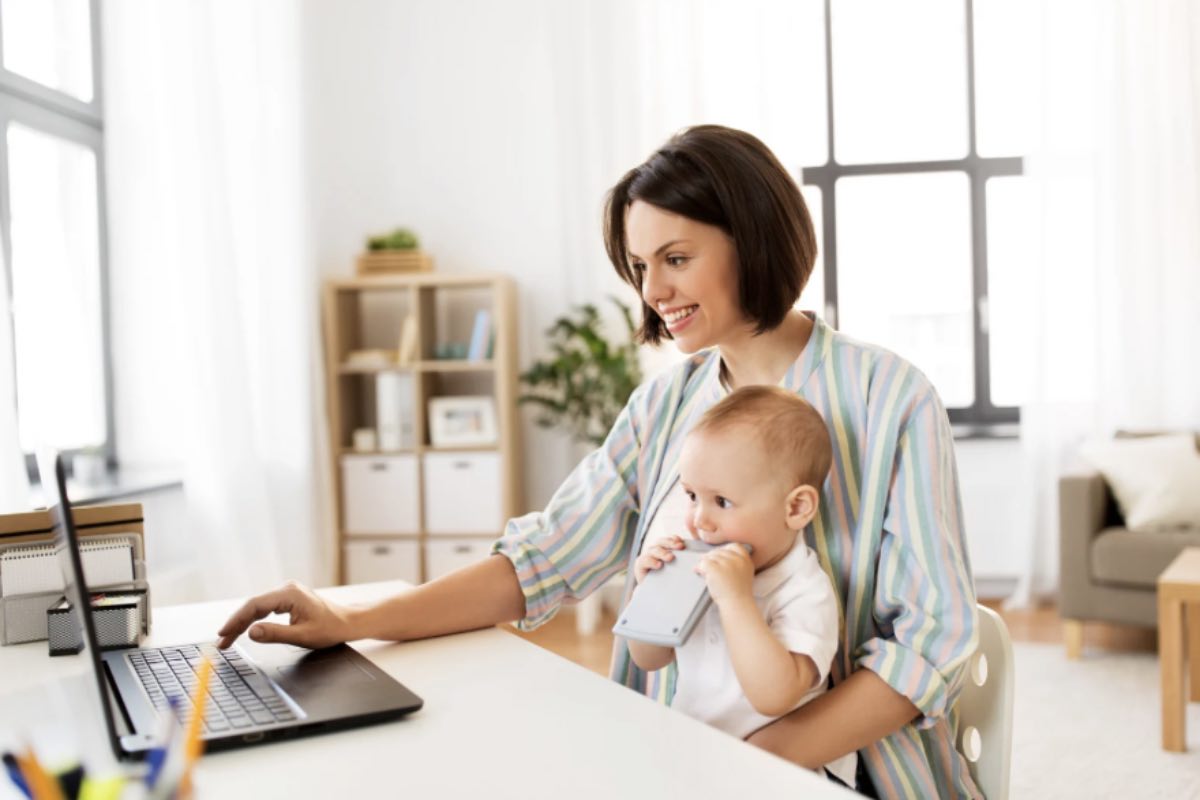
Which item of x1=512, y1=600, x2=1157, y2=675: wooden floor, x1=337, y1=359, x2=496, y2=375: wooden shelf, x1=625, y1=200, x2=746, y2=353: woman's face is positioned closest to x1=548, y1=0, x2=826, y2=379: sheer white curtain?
x1=337, y1=359, x2=496, y2=375: wooden shelf

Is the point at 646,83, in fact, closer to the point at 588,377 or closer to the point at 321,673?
the point at 588,377

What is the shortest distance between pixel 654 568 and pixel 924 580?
30 cm

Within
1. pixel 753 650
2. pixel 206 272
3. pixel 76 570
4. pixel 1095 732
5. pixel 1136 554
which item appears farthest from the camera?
pixel 1136 554

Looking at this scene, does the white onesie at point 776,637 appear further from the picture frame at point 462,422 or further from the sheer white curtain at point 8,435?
the picture frame at point 462,422

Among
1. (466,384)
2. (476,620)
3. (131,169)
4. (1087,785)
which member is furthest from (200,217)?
(1087,785)

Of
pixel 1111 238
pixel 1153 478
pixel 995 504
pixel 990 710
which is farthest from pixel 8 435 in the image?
pixel 1111 238

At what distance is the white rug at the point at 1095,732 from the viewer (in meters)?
2.89

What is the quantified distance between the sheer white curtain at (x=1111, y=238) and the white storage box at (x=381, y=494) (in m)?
2.60

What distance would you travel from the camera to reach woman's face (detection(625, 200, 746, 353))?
56.6 inches

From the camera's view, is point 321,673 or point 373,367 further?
point 373,367

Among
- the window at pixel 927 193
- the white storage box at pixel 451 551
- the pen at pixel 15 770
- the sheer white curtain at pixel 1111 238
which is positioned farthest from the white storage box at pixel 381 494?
the pen at pixel 15 770

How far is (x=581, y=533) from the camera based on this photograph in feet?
Answer: 5.22

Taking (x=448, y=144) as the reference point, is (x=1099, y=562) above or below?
below

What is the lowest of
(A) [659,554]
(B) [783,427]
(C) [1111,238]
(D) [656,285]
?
(A) [659,554]
